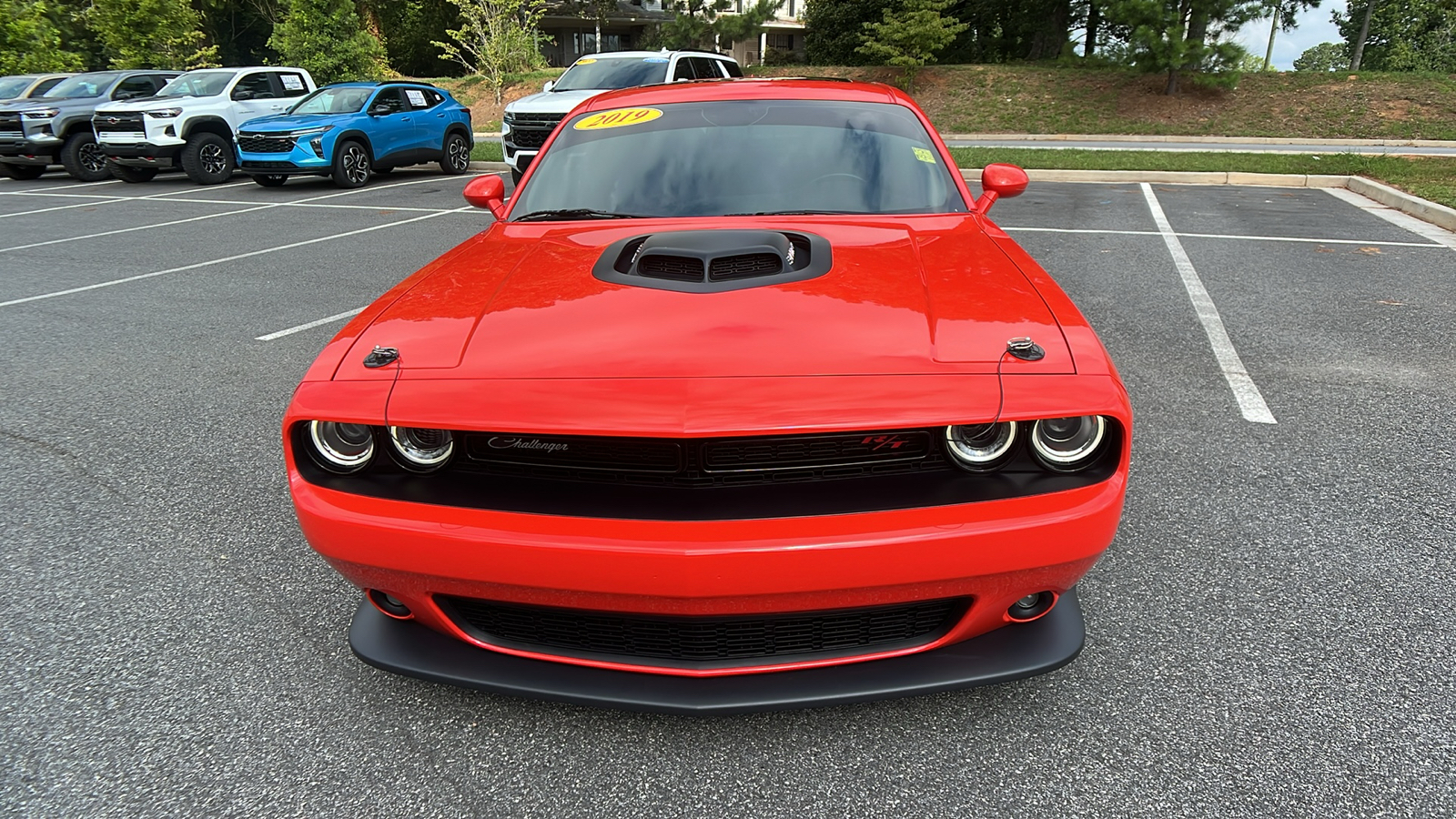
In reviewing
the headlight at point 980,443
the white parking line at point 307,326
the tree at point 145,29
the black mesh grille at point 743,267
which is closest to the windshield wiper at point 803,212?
the black mesh grille at point 743,267

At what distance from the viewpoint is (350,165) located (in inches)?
532

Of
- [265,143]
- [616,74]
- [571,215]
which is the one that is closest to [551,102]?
[616,74]

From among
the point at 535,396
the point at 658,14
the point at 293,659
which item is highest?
the point at 658,14

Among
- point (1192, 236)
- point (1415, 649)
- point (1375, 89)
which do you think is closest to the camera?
point (1415, 649)

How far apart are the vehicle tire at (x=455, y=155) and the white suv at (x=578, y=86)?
2.24 metres

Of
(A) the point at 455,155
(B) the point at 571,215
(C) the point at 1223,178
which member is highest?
(B) the point at 571,215

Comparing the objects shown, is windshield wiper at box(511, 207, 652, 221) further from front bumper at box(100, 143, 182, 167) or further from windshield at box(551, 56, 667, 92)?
front bumper at box(100, 143, 182, 167)

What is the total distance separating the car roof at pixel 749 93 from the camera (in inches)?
137

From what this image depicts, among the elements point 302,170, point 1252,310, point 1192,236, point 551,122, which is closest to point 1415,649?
point 1252,310

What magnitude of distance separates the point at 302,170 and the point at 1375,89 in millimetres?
25390

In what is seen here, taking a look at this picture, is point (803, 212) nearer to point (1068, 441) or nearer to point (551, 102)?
point (1068, 441)

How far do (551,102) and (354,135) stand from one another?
145 inches

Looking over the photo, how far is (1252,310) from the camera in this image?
19.2 feet

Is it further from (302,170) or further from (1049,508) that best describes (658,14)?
(1049,508)
